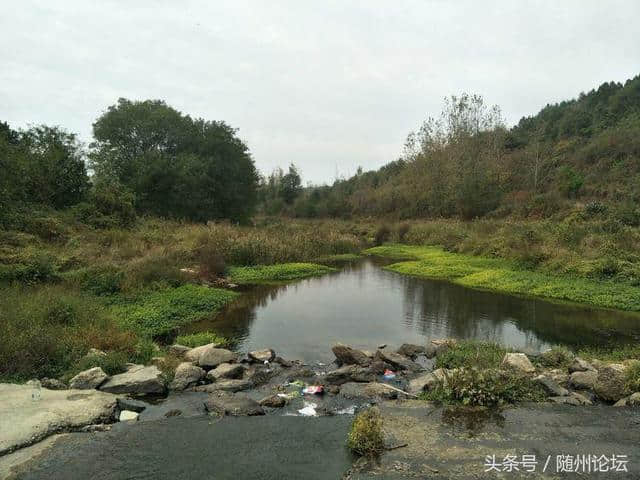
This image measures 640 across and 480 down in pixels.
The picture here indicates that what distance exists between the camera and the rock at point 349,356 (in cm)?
1123

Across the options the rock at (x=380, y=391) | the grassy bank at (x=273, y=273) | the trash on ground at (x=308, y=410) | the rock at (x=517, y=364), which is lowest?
the trash on ground at (x=308, y=410)

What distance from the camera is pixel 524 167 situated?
159 feet

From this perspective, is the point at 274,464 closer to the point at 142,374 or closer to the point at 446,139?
the point at 142,374

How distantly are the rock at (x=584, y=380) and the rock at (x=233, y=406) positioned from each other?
6.60m

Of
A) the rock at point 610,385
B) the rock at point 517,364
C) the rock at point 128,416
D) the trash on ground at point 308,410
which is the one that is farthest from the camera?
the rock at point 517,364

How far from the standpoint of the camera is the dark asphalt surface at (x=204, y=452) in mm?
6270

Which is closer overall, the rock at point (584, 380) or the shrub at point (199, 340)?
the rock at point (584, 380)

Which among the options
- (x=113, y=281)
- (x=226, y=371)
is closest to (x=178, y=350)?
(x=226, y=371)

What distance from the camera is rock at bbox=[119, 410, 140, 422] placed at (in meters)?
8.06

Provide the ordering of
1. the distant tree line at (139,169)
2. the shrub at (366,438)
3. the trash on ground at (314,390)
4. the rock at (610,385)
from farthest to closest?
the distant tree line at (139,169) < the trash on ground at (314,390) < the rock at (610,385) < the shrub at (366,438)

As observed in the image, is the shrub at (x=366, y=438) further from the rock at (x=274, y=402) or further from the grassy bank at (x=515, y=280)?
the grassy bank at (x=515, y=280)

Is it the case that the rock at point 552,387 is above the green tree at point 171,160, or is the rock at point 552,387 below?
below

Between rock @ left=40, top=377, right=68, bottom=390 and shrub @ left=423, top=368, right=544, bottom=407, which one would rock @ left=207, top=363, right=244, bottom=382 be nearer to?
rock @ left=40, top=377, right=68, bottom=390

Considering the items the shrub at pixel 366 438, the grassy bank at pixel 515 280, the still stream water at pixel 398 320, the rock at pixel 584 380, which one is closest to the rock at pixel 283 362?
the still stream water at pixel 398 320
